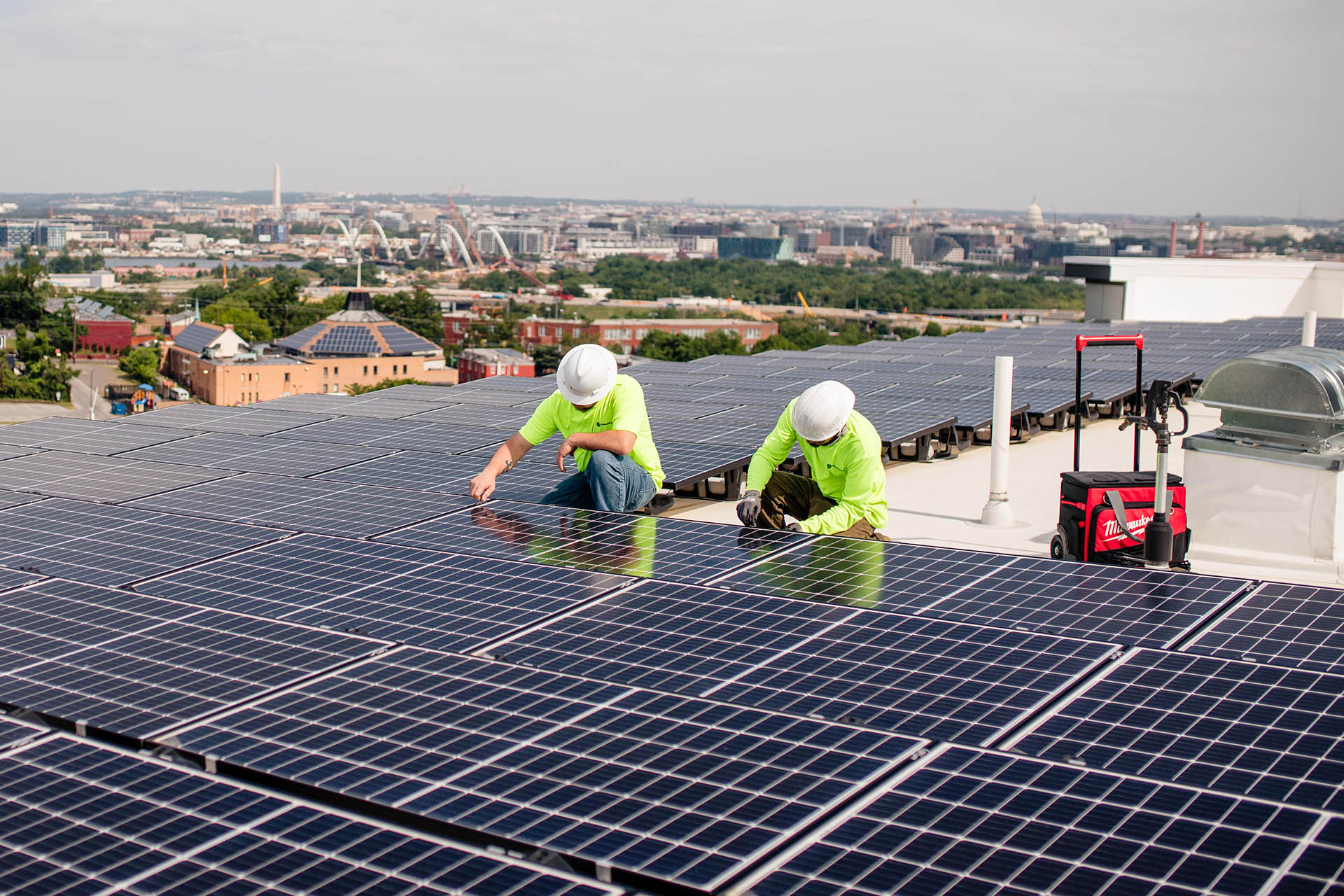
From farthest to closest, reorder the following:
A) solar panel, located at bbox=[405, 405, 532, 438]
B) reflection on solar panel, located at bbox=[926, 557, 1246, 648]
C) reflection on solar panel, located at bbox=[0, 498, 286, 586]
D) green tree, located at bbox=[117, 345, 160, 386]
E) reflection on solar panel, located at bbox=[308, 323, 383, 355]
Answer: reflection on solar panel, located at bbox=[308, 323, 383, 355] → green tree, located at bbox=[117, 345, 160, 386] → solar panel, located at bbox=[405, 405, 532, 438] → reflection on solar panel, located at bbox=[0, 498, 286, 586] → reflection on solar panel, located at bbox=[926, 557, 1246, 648]

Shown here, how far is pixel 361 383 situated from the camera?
10906 centimetres

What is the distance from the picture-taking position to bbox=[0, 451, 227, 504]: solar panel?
11805 mm

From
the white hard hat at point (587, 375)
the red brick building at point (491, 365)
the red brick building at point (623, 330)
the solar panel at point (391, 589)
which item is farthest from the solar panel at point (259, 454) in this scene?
the red brick building at point (623, 330)

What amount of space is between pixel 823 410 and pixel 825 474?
2.72 feet

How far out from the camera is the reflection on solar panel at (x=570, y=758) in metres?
4.68

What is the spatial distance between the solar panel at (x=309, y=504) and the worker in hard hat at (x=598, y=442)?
0.63 metres

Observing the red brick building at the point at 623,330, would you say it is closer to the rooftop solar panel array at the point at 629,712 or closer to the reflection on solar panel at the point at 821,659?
the rooftop solar panel array at the point at 629,712

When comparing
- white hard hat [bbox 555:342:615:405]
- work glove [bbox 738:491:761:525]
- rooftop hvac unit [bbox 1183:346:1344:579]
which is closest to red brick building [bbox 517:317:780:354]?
rooftop hvac unit [bbox 1183:346:1344:579]

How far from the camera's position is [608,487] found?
11.2 m

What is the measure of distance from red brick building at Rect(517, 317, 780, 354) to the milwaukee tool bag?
124m

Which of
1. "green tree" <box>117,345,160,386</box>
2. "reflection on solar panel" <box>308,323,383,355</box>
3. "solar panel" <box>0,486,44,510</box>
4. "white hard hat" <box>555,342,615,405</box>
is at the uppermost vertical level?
"white hard hat" <box>555,342,615,405</box>

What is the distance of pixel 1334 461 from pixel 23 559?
11160 millimetres

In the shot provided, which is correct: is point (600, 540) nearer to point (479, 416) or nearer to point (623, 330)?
point (479, 416)

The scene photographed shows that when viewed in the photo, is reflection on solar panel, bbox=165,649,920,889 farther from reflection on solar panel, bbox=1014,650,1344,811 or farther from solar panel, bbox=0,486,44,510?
solar panel, bbox=0,486,44,510
